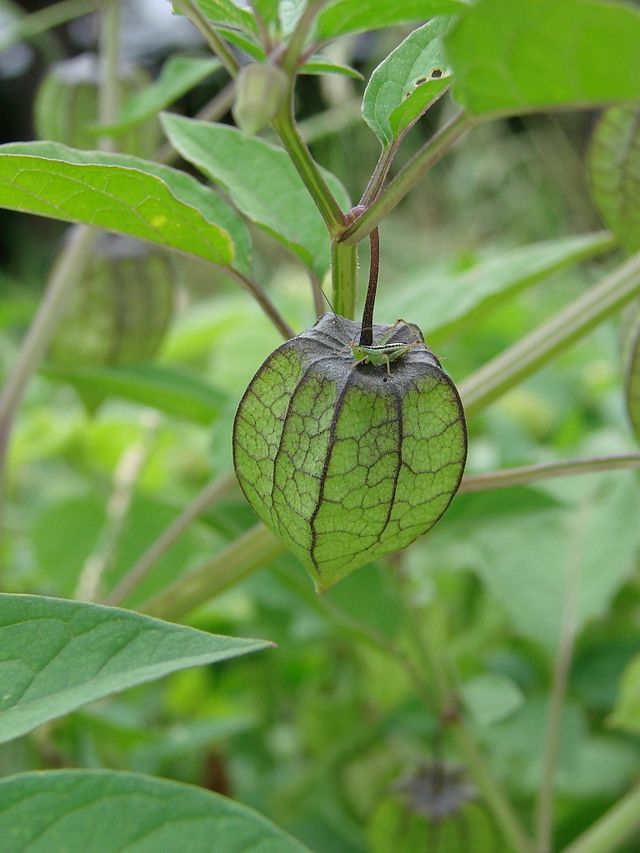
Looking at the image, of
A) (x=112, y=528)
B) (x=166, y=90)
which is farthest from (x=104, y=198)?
(x=112, y=528)

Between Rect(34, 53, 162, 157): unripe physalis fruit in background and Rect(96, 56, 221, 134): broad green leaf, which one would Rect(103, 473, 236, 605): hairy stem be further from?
Rect(34, 53, 162, 157): unripe physalis fruit in background

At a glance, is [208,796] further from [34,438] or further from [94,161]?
[34,438]

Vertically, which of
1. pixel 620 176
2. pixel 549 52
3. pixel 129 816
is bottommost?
pixel 129 816

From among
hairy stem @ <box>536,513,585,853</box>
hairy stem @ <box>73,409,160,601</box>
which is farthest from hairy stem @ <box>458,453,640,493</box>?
hairy stem @ <box>73,409,160,601</box>

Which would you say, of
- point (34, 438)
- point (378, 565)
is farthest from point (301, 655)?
point (378, 565)

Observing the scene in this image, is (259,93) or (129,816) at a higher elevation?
(259,93)

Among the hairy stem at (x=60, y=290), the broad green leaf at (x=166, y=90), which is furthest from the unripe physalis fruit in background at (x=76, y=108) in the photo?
the broad green leaf at (x=166, y=90)

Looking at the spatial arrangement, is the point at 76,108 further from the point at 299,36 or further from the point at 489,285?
the point at 299,36
